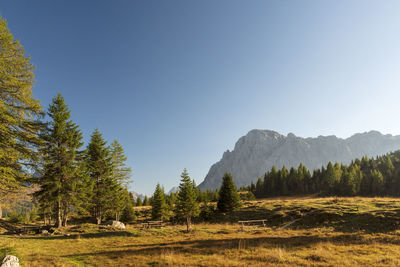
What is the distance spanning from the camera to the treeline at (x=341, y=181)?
62972mm

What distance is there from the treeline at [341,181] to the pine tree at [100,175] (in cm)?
7742

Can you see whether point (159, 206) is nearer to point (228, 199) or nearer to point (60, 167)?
point (228, 199)

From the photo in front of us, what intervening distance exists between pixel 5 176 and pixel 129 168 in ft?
67.3

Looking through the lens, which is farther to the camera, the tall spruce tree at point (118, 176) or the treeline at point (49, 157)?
the tall spruce tree at point (118, 176)

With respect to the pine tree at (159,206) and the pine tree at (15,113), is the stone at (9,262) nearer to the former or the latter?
the pine tree at (15,113)

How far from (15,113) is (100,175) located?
56.2ft

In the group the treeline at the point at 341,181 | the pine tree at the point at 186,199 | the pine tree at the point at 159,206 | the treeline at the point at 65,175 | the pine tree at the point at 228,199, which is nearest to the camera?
the treeline at the point at 65,175

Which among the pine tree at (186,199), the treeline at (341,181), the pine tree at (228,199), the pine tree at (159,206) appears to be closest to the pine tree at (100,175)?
the pine tree at (186,199)

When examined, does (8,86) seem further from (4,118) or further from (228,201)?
(228,201)

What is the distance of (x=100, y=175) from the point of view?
2706 cm

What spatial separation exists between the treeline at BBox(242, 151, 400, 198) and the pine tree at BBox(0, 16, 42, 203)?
279 feet

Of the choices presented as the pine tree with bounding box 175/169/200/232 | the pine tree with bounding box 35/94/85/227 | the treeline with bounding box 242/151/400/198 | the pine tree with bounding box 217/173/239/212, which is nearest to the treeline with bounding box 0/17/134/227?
the pine tree with bounding box 35/94/85/227

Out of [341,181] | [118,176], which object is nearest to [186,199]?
[118,176]

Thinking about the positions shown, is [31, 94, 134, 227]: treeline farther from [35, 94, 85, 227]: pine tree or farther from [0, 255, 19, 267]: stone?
[0, 255, 19, 267]: stone
